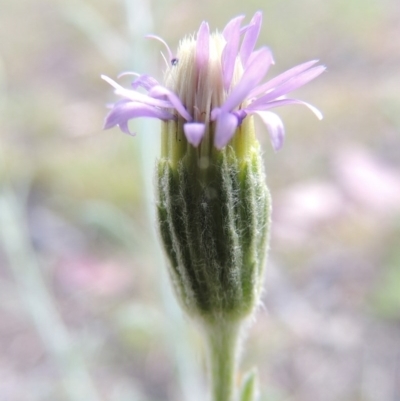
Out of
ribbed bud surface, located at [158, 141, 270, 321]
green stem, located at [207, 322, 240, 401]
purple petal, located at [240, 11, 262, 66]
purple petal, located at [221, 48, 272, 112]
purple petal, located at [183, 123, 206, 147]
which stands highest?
purple petal, located at [240, 11, 262, 66]

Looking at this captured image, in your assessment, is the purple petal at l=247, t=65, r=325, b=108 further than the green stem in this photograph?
No

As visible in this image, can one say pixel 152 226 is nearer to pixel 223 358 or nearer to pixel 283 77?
pixel 223 358

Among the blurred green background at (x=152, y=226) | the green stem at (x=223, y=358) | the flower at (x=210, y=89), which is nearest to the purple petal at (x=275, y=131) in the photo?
the flower at (x=210, y=89)

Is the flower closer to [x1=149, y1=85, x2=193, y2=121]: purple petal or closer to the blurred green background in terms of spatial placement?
[x1=149, y1=85, x2=193, y2=121]: purple petal

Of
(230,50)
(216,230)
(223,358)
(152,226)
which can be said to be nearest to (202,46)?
(230,50)

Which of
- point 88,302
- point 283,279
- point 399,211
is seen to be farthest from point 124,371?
point 399,211

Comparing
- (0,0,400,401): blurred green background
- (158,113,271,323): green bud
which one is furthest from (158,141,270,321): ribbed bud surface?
(0,0,400,401): blurred green background

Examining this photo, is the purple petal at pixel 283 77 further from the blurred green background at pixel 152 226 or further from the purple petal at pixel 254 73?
the blurred green background at pixel 152 226
